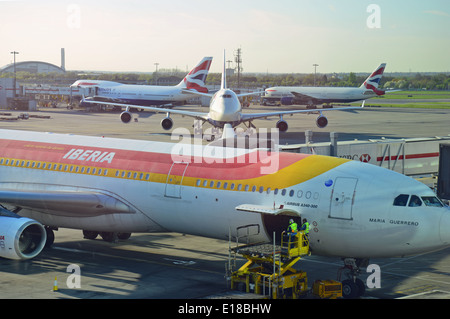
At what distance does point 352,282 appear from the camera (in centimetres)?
2141

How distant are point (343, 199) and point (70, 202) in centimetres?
1098

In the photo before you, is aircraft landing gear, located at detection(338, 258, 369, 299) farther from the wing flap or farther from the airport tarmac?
the wing flap

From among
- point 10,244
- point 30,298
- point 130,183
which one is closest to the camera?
point 30,298

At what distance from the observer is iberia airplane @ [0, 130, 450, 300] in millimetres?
20844

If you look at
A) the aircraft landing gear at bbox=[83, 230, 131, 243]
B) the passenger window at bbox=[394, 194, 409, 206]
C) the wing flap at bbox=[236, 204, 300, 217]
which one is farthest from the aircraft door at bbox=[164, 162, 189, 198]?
the passenger window at bbox=[394, 194, 409, 206]

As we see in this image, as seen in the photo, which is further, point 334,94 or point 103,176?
point 334,94

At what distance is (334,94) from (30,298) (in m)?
112

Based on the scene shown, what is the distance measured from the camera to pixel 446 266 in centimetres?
2630

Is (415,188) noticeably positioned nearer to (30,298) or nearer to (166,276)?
(166,276)

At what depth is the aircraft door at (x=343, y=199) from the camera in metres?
21.1

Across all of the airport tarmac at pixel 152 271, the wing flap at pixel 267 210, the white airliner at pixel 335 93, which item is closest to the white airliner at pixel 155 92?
the white airliner at pixel 335 93

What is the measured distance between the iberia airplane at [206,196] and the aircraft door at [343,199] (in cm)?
3

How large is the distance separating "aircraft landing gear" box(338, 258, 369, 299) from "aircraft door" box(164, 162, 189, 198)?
676 centimetres
